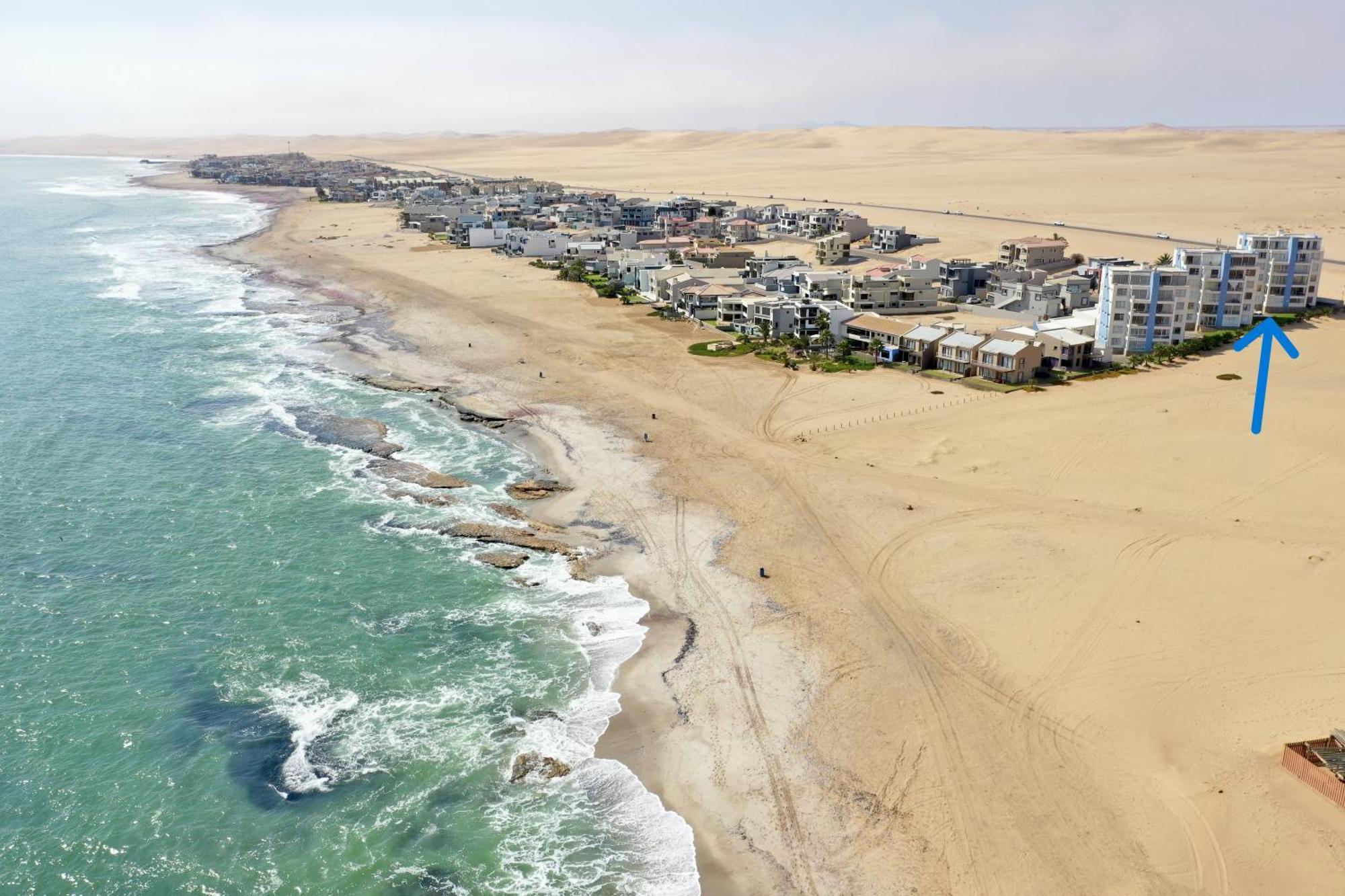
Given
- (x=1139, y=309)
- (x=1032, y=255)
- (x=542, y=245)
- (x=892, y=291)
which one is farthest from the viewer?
(x=542, y=245)

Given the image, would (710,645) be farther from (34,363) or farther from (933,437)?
(34,363)

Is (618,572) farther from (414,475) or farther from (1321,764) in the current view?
(1321,764)

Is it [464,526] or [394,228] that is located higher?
[394,228]

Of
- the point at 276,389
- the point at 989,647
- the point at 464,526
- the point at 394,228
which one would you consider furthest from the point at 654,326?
the point at 394,228

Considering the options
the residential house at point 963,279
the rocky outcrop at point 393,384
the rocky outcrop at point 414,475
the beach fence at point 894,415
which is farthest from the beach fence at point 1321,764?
the residential house at point 963,279

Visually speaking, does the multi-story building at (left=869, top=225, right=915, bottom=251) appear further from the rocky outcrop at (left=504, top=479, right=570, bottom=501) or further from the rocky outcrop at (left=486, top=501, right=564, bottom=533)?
the rocky outcrop at (left=486, top=501, right=564, bottom=533)

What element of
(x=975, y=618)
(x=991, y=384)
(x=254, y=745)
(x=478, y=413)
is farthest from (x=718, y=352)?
(x=254, y=745)
